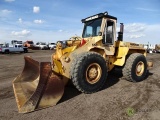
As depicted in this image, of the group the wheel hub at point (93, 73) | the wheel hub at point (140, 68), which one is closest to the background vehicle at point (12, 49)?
the wheel hub at point (140, 68)

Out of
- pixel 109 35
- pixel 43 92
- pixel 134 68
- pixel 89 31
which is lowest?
pixel 43 92

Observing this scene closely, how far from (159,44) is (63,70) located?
39223 millimetres

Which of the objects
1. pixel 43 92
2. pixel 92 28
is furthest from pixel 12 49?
pixel 43 92

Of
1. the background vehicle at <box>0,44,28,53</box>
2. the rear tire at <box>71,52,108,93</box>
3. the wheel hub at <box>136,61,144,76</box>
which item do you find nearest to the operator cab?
the rear tire at <box>71,52,108,93</box>

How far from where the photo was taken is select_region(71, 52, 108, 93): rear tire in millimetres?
5992

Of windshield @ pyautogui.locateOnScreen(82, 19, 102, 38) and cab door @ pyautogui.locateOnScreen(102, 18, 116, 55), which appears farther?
windshield @ pyautogui.locateOnScreen(82, 19, 102, 38)

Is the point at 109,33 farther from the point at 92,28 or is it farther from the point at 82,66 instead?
the point at 82,66

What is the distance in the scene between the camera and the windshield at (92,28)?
7.66 m

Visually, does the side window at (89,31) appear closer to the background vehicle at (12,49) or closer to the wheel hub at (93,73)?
the wheel hub at (93,73)

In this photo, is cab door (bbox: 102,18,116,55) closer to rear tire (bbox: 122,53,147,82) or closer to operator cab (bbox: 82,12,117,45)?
operator cab (bbox: 82,12,117,45)

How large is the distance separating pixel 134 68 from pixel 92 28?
2.21 metres

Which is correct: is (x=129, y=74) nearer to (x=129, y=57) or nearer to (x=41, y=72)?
(x=129, y=57)

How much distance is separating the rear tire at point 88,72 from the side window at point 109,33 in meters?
1.16

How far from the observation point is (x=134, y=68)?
8.15m
